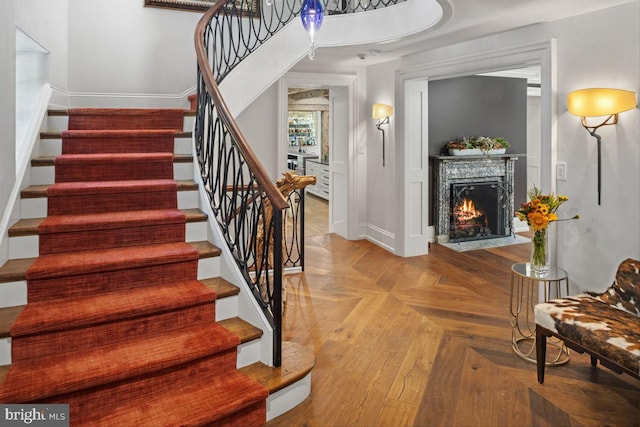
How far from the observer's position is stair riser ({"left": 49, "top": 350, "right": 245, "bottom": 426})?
6.95 feet

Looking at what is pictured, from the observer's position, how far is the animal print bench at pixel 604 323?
8.16 ft

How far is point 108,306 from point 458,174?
5.55 m

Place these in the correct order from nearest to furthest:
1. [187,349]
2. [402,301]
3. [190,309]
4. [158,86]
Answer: [187,349] < [190,309] < [402,301] < [158,86]

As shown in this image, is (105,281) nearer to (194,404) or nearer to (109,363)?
(109,363)

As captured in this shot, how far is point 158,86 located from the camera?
5344 millimetres

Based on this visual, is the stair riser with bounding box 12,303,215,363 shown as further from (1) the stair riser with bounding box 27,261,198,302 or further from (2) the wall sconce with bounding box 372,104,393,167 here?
(2) the wall sconce with bounding box 372,104,393,167

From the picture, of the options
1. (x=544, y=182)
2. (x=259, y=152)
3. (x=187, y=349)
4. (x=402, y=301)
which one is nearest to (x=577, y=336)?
(x=544, y=182)

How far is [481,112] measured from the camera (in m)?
7.14

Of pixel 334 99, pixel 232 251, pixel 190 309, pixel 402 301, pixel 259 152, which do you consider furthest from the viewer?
pixel 334 99

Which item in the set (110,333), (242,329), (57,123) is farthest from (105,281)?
(57,123)

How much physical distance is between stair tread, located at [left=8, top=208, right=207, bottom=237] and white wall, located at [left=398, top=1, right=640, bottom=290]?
283 centimetres

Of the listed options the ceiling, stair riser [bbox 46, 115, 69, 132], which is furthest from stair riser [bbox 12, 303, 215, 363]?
the ceiling

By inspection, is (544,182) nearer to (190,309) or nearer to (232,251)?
(232,251)

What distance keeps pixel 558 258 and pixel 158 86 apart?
14.6 ft
